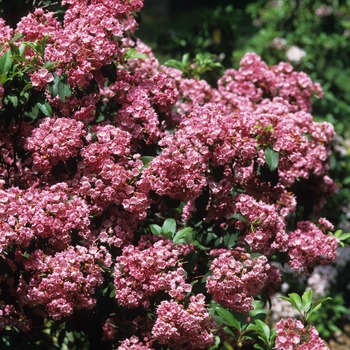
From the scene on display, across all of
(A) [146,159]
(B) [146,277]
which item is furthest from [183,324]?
(A) [146,159]

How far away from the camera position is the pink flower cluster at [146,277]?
2.66 meters

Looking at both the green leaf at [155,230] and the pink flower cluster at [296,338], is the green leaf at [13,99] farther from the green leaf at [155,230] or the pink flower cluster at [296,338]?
the pink flower cluster at [296,338]

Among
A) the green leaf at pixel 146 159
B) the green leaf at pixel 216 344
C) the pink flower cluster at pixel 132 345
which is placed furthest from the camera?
the green leaf at pixel 216 344

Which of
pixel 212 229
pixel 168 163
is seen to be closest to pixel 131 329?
pixel 212 229

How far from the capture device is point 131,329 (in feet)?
10.5

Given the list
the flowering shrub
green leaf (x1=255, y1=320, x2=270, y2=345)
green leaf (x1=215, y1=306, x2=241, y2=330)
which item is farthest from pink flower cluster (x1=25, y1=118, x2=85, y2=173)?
green leaf (x1=255, y1=320, x2=270, y2=345)

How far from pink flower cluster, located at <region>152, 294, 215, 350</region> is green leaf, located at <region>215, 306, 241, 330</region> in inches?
4.1

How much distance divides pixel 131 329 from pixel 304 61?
4187 mm

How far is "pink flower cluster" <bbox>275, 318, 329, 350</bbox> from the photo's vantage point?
2602 mm

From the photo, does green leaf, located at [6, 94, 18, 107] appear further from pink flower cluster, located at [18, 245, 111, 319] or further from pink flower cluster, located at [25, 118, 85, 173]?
pink flower cluster, located at [18, 245, 111, 319]

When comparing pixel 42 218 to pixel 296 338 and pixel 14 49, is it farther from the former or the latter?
pixel 296 338

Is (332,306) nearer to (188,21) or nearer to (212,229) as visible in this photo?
(212,229)

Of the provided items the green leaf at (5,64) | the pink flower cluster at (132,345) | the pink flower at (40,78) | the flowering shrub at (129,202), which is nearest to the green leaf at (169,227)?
the flowering shrub at (129,202)

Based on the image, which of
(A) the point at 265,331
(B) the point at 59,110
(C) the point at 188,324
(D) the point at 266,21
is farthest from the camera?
(D) the point at 266,21
